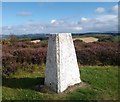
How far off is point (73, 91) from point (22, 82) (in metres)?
2.72

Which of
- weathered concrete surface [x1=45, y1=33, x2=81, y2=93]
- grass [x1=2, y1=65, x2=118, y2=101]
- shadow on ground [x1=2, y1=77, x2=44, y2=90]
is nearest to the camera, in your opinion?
grass [x1=2, y1=65, x2=118, y2=101]

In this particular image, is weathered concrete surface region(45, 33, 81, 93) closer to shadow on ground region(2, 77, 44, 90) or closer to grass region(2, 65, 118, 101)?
grass region(2, 65, 118, 101)

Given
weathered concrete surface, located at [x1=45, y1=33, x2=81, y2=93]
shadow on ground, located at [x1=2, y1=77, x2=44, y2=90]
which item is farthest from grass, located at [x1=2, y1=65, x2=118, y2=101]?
weathered concrete surface, located at [x1=45, y1=33, x2=81, y2=93]

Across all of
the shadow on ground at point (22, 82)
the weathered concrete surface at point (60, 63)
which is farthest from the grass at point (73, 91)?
the weathered concrete surface at point (60, 63)

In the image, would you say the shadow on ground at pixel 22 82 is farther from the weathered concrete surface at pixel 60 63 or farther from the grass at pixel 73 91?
the weathered concrete surface at pixel 60 63

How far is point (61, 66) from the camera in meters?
11.6

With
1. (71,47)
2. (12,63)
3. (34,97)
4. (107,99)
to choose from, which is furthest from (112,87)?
(12,63)

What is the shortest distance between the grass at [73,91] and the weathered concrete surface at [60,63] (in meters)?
0.45

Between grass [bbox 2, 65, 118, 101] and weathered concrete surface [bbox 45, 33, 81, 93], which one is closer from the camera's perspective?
grass [bbox 2, 65, 118, 101]

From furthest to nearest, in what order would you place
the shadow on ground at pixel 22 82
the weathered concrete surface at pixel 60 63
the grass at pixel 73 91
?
1. the shadow on ground at pixel 22 82
2. the weathered concrete surface at pixel 60 63
3. the grass at pixel 73 91

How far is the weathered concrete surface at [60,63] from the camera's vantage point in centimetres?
1155

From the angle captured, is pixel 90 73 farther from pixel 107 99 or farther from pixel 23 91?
pixel 23 91

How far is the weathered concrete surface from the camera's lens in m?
11.5

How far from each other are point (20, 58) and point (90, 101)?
8.46m
